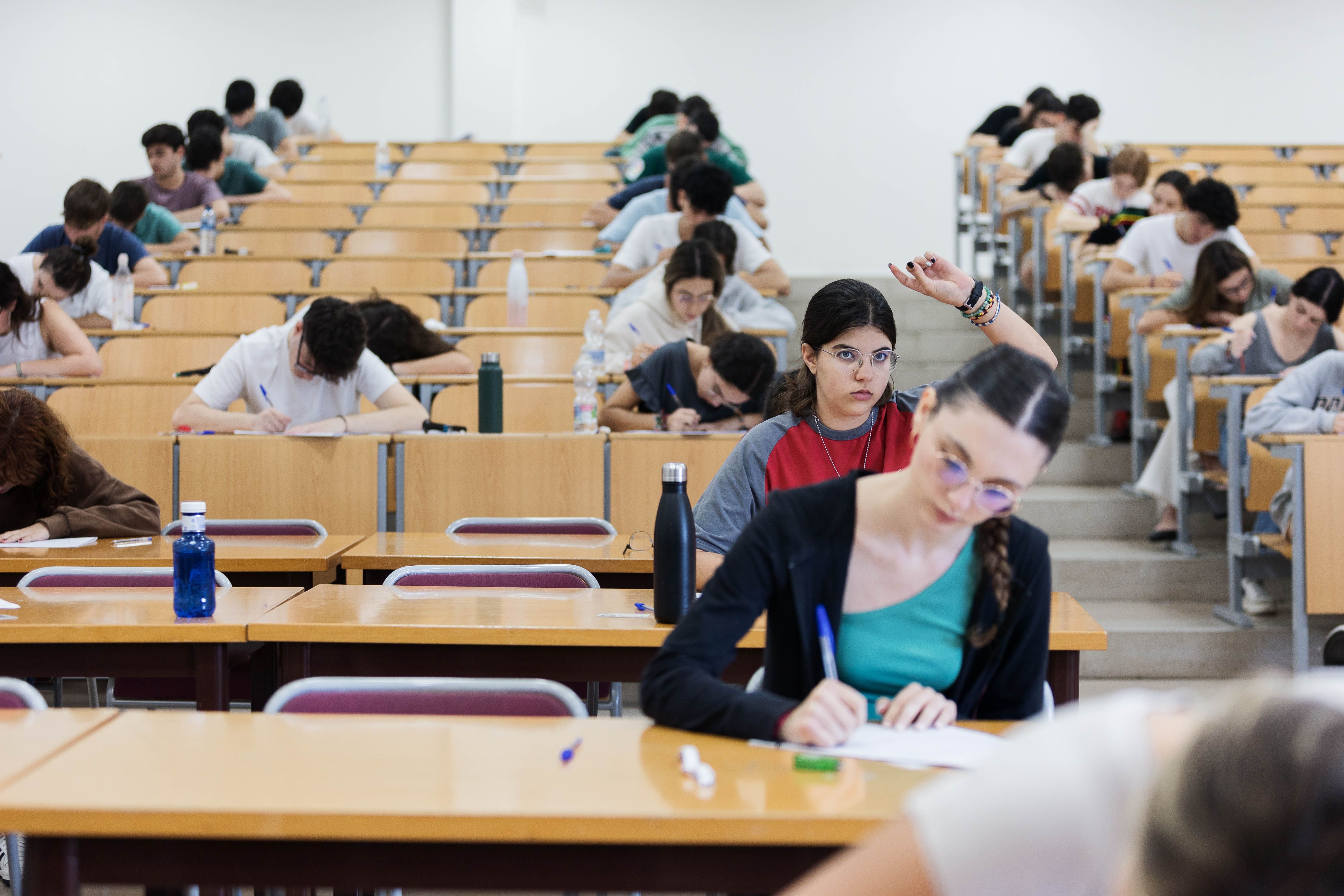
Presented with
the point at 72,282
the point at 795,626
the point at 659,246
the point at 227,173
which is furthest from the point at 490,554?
the point at 227,173

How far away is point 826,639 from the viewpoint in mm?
1372

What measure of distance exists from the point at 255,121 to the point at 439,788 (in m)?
8.35

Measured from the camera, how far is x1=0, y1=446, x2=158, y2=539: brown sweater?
8.79 feet

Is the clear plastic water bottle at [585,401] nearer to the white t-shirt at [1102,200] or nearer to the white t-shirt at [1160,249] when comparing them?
the white t-shirt at [1160,249]

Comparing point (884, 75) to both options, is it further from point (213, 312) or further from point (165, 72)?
point (213, 312)

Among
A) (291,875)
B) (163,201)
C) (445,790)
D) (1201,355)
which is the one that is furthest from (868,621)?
(163,201)

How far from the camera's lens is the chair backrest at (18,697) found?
1414 mm

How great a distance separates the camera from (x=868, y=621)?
1387 millimetres

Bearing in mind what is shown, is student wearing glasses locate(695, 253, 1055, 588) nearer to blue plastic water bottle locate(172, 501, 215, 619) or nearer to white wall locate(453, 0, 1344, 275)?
blue plastic water bottle locate(172, 501, 215, 619)

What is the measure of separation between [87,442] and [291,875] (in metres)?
2.59

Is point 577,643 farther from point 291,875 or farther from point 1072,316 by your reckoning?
point 1072,316

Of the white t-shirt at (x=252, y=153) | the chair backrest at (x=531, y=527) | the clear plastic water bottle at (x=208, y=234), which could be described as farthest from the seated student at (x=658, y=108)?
the chair backrest at (x=531, y=527)

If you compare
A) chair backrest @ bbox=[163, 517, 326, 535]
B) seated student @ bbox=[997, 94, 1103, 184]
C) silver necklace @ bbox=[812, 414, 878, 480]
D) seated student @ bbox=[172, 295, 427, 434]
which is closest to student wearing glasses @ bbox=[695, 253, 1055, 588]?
silver necklace @ bbox=[812, 414, 878, 480]

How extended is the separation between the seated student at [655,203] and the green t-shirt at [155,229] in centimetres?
209
